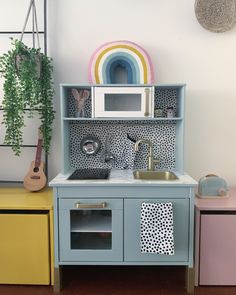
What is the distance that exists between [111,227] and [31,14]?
182 centimetres

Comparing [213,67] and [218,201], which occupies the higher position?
[213,67]

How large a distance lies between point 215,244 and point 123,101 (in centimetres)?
121

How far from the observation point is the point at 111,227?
201cm

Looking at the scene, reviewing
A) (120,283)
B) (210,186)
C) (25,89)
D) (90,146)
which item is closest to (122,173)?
(90,146)

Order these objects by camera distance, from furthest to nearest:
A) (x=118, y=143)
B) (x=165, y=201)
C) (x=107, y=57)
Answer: (x=118, y=143) < (x=107, y=57) < (x=165, y=201)

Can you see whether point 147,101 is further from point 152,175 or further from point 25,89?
point 25,89

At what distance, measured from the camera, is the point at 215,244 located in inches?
80.5

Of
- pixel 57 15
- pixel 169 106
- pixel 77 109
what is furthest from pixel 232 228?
pixel 57 15

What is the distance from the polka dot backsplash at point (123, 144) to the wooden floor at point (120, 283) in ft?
2.68

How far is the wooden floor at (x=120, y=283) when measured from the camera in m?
2.03

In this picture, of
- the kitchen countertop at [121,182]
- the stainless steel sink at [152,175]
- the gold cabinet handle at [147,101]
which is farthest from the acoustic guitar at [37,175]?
the gold cabinet handle at [147,101]

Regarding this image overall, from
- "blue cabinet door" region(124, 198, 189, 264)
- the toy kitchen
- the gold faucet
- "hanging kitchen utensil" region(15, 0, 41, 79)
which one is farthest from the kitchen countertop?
"hanging kitchen utensil" region(15, 0, 41, 79)

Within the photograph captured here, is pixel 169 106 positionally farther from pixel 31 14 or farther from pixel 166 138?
pixel 31 14

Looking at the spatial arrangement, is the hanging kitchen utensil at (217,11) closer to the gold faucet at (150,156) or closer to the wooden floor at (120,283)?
the gold faucet at (150,156)
